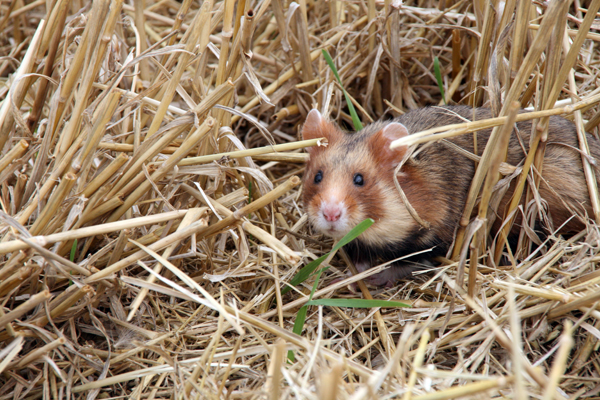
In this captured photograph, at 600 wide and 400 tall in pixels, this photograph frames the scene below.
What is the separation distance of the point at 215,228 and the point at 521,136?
212 cm

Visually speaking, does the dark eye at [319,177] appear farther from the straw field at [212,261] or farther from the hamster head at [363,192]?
the straw field at [212,261]

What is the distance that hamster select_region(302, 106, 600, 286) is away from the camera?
336 centimetres

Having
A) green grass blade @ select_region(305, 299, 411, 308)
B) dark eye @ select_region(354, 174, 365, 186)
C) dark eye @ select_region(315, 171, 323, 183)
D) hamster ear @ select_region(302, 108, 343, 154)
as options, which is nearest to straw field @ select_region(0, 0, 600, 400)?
green grass blade @ select_region(305, 299, 411, 308)

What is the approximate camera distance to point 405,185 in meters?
3.50

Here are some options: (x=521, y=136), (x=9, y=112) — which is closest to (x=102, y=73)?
(x=9, y=112)

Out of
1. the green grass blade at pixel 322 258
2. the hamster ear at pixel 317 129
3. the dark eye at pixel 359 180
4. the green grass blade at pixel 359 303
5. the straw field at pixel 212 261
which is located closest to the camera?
the straw field at pixel 212 261

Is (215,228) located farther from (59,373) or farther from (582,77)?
(582,77)

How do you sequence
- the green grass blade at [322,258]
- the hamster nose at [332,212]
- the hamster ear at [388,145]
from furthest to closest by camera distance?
1. the hamster ear at [388,145]
2. the hamster nose at [332,212]
3. the green grass blade at [322,258]

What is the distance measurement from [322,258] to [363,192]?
54cm

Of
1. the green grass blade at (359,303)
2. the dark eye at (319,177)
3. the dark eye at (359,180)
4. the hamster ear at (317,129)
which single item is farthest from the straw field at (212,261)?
the dark eye at (359,180)

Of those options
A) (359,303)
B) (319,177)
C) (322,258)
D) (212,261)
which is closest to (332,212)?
(322,258)

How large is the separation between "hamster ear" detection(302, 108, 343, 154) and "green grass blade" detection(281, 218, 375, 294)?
918 millimetres

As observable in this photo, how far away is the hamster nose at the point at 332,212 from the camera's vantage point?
3.23 meters

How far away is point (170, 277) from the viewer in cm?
326
